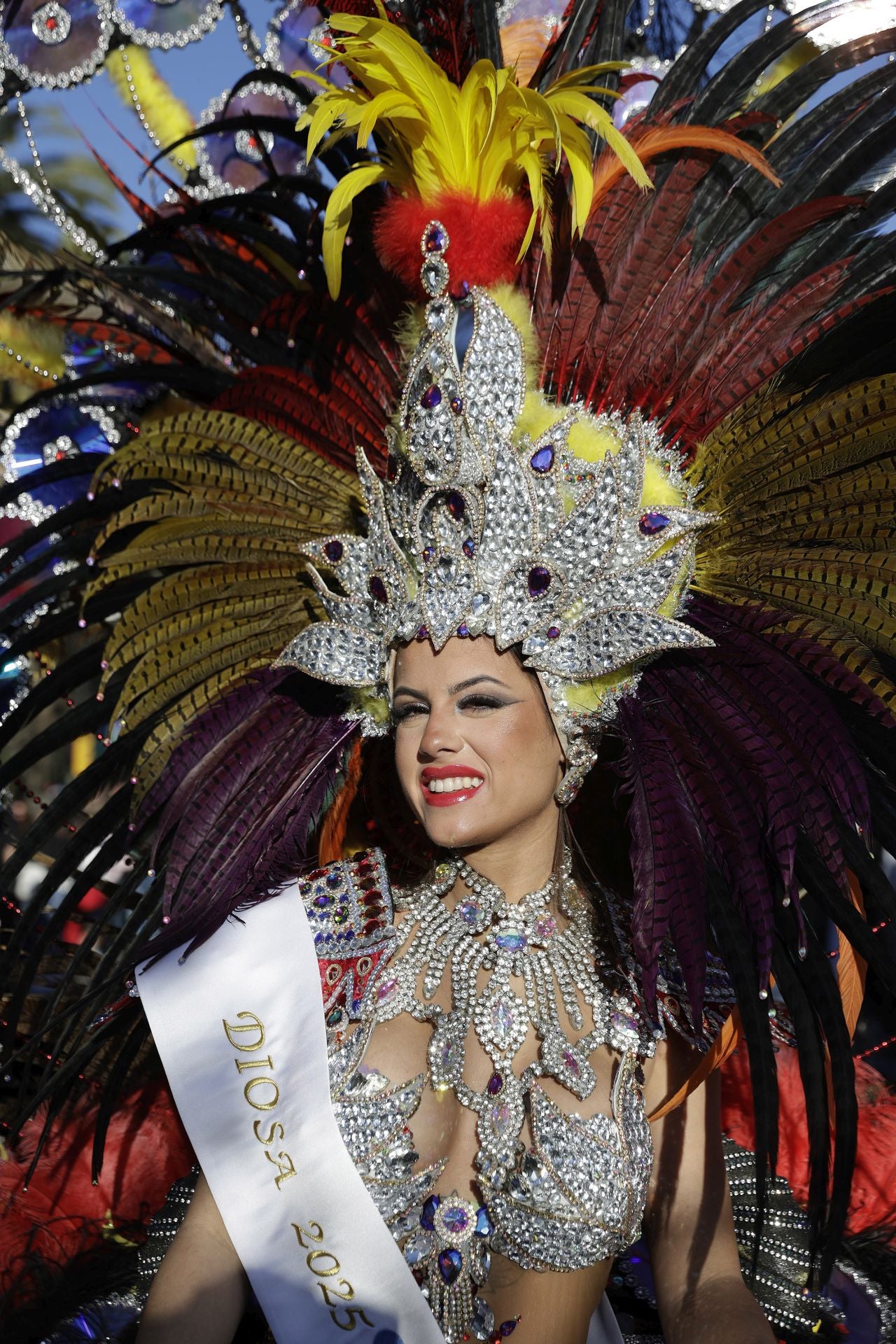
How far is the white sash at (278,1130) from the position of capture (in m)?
2.53

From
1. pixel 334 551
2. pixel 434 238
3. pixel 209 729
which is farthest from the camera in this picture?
pixel 209 729

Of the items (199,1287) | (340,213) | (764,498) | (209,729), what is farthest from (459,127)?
(199,1287)

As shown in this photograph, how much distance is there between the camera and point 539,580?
2.55 metres

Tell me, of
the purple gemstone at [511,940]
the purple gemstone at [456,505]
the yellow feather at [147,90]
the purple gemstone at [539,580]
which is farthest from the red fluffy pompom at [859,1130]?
the yellow feather at [147,90]

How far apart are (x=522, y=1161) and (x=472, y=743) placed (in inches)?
29.1

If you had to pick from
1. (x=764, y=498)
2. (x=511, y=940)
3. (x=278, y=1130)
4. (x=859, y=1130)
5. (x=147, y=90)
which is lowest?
(x=859, y=1130)

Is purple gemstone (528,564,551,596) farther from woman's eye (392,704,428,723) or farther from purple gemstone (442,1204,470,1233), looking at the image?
purple gemstone (442,1204,470,1233)

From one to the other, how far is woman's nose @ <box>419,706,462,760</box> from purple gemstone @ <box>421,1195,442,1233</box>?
2.60ft

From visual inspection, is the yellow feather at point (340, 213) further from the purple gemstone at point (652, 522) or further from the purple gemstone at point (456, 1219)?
the purple gemstone at point (456, 1219)

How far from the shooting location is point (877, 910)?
9.83 feet

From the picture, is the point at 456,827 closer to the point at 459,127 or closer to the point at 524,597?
the point at 524,597

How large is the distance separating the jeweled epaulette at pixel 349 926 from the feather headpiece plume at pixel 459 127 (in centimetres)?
127

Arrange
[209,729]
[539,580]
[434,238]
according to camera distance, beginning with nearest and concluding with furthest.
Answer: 1. [539,580]
2. [434,238]
3. [209,729]

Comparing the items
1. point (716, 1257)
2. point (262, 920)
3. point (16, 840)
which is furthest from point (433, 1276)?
point (16, 840)
